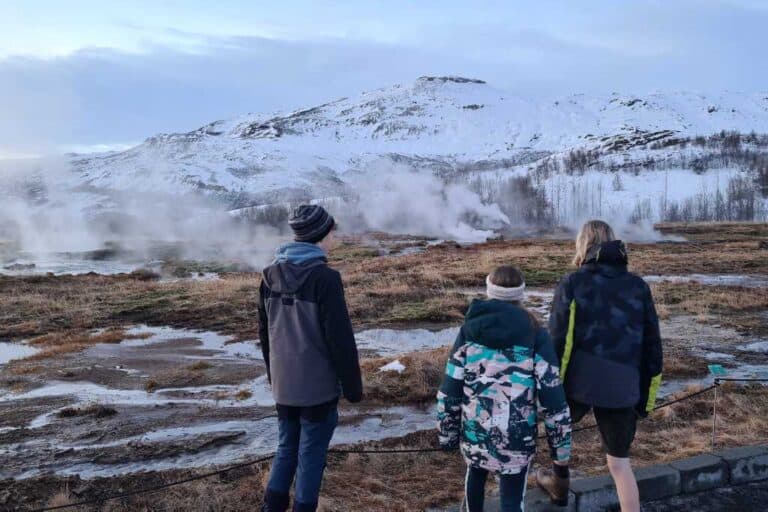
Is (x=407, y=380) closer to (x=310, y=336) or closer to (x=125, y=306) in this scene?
(x=310, y=336)

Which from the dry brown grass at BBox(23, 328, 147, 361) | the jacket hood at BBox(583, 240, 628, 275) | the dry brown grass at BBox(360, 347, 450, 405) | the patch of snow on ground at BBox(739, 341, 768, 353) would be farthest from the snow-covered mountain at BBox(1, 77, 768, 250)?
the jacket hood at BBox(583, 240, 628, 275)

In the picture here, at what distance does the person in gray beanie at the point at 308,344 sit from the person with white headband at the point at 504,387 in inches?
25.6

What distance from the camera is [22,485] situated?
6305 mm

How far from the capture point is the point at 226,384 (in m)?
11.2

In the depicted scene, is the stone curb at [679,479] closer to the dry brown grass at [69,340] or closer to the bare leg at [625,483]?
the bare leg at [625,483]

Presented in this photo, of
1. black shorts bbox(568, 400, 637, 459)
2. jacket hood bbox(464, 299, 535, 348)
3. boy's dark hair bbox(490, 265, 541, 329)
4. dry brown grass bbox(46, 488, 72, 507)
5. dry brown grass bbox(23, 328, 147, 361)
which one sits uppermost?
boy's dark hair bbox(490, 265, 541, 329)

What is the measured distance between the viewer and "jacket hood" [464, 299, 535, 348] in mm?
3188

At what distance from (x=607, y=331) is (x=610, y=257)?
441mm

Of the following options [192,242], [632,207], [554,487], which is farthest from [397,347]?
[632,207]

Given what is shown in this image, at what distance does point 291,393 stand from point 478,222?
182 feet

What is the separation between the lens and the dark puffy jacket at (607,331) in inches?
139

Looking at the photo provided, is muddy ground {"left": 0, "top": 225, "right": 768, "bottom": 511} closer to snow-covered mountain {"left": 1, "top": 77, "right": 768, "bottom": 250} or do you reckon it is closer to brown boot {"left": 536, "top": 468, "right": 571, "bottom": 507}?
brown boot {"left": 536, "top": 468, "right": 571, "bottom": 507}

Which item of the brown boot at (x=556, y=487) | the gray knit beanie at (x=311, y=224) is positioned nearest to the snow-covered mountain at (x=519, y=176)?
the brown boot at (x=556, y=487)

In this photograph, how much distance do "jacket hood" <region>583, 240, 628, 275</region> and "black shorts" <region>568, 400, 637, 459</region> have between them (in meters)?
0.84
